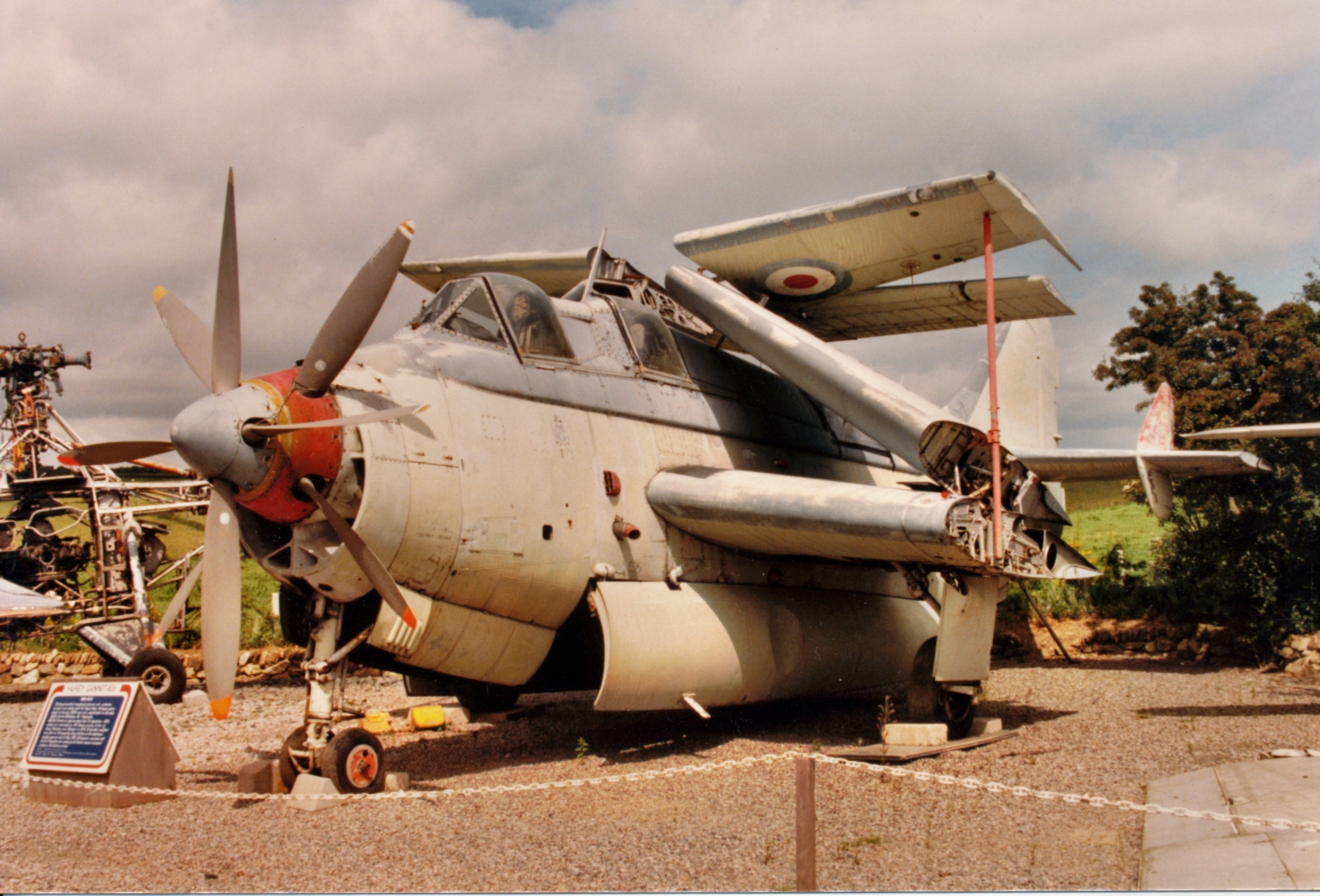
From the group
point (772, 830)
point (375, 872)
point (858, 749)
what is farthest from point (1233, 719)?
point (375, 872)

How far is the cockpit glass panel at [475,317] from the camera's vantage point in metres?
8.53

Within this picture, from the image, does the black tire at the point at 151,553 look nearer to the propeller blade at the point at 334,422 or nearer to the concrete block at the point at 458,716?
the concrete block at the point at 458,716

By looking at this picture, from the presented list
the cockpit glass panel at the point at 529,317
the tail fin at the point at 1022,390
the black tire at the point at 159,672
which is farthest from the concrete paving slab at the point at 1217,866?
the black tire at the point at 159,672

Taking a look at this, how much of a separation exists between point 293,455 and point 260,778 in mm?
2649

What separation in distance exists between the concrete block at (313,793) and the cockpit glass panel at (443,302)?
4027 millimetres

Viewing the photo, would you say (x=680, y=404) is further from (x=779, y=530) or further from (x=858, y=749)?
(x=858, y=749)

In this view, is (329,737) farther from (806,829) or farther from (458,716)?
(806,829)

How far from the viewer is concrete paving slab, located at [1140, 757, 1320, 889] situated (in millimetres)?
4531

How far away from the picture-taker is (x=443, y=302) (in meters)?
8.78

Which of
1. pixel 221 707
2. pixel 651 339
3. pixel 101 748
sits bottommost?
pixel 101 748

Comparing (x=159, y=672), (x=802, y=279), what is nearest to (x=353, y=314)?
(x=802, y=279)

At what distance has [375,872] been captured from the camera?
5336 mm

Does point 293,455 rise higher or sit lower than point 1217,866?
higher

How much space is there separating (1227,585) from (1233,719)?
6.06 metres
